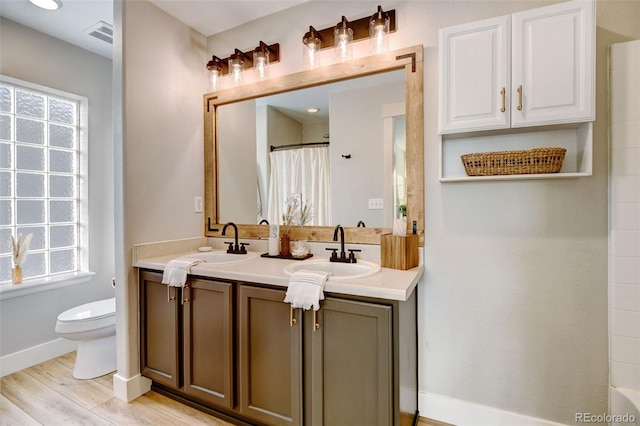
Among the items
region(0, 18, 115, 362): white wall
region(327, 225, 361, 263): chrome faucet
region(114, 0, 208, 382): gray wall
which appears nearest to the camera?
region(327, 225, 361, 263): chrome faucet

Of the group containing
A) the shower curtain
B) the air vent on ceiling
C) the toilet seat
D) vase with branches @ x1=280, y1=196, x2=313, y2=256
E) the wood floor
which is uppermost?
the air vent on ceiling

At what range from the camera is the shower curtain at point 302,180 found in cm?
216

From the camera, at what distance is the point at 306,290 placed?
1449 mm

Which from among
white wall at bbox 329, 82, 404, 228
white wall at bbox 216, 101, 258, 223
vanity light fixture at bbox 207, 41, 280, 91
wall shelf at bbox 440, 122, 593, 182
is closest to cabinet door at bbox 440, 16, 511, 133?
wall shelf at bbox 440, 122, 593, 182

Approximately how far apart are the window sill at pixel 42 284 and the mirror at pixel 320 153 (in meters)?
1.43

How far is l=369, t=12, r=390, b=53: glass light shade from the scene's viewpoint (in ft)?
6.07

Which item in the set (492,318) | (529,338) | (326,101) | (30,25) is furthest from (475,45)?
(30,25)

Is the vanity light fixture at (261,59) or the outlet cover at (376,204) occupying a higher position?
the vanity light fixture at (261,59)

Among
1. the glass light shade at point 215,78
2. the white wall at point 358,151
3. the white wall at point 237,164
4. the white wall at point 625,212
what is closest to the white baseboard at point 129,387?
the white wall at point 237,164

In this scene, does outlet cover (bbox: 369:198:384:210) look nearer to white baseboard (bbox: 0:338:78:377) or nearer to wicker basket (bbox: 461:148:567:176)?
wicker basket (bbox: 461:148:567:176)

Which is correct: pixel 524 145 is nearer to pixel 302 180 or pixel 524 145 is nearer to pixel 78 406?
pixel 302 180

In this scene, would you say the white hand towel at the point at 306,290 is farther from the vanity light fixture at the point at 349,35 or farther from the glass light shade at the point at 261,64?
the glass light shade at the point at 261,64
